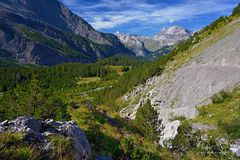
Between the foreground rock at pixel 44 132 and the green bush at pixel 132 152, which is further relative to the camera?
the green bush at pixel 132 152

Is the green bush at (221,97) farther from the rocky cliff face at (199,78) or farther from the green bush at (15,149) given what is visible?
the green bush at (15,149)

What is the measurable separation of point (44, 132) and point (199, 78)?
73.2m

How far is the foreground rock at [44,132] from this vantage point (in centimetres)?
1197

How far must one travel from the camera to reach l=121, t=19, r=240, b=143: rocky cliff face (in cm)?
7464

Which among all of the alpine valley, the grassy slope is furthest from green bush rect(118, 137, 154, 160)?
the grassy slope

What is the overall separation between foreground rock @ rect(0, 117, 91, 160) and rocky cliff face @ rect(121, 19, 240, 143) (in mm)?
48328

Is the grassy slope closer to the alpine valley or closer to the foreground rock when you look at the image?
the alpine valley

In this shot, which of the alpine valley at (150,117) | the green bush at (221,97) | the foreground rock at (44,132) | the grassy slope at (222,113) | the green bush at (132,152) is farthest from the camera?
the green bush at (221,97)

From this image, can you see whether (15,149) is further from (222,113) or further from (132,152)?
(222,113)

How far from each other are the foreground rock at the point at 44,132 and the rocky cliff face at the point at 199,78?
48.3 meters

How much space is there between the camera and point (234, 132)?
52750 millimetres

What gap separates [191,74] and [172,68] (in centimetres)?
1875

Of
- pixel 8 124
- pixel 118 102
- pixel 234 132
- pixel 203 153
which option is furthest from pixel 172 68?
pixel 8 124

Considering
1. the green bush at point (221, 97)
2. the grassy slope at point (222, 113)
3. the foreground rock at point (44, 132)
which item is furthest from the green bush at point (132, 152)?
the green bush at point (221, 97)
